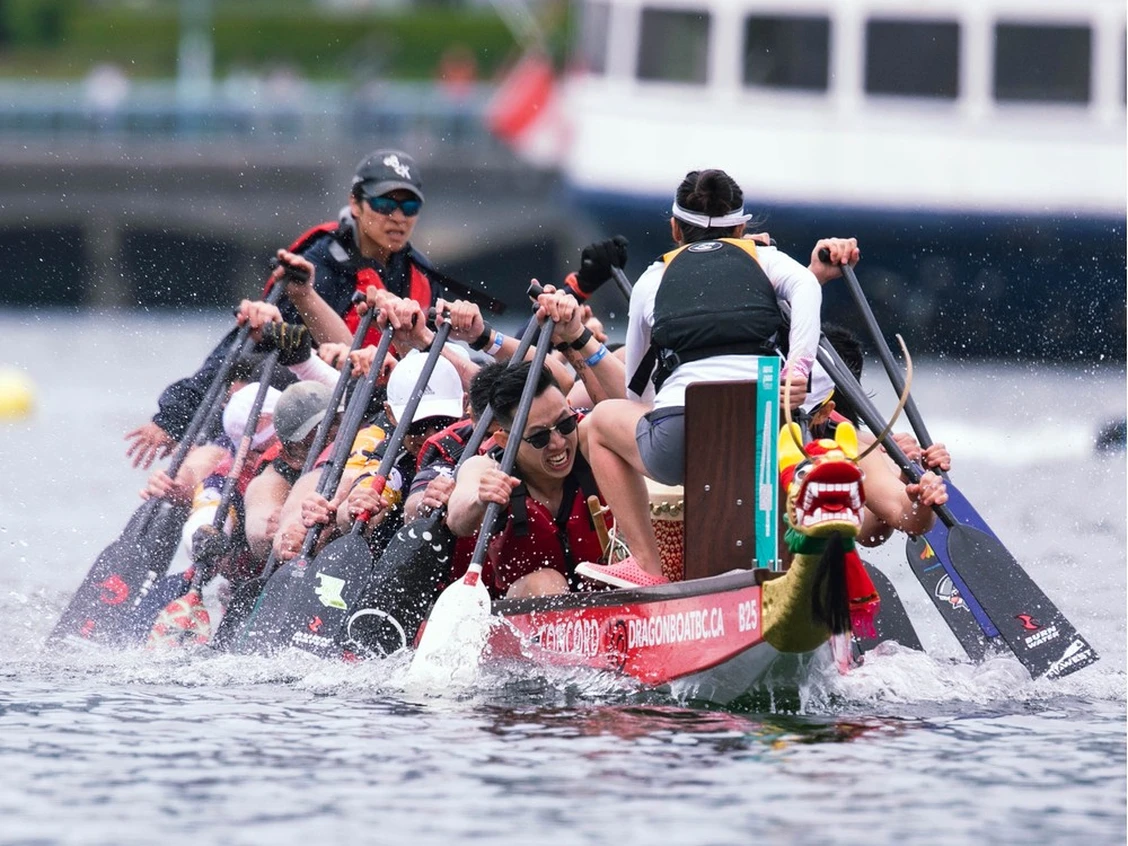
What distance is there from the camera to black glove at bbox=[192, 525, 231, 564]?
10680 mm

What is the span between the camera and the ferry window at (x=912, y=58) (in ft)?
89.8

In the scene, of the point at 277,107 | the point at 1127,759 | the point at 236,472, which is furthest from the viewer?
the point at 277,107

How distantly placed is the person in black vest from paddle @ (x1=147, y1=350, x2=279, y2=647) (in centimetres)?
246

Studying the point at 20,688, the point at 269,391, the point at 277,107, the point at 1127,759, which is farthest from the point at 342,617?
the point at 277,107

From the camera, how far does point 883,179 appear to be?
28234 millimetres

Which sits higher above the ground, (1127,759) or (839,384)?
(839,384)

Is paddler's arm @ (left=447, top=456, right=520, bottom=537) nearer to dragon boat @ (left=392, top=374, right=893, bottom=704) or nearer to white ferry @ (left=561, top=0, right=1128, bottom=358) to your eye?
dragon boat @ (left=392, top=374, right=893, bottom=704)

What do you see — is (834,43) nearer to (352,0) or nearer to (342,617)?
(342,617)

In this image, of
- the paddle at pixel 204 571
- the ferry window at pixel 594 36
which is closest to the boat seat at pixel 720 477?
the paddle at pixel 204 571

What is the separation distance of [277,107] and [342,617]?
93.3 ft

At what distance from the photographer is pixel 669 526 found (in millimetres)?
9164

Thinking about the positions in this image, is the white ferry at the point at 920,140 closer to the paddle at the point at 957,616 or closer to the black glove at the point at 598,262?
the black glove at the point at 598,262

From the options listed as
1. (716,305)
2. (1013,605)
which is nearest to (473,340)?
(716,305)

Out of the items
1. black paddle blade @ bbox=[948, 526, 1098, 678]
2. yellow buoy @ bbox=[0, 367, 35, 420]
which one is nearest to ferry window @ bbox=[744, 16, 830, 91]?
yellow buoy @ bbox=[0, 367, 35, 420]
